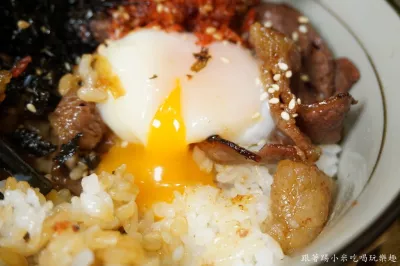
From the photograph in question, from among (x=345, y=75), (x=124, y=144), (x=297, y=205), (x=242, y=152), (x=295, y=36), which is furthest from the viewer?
(x=295, y=36)

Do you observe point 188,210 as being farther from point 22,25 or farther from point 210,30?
point 22,25

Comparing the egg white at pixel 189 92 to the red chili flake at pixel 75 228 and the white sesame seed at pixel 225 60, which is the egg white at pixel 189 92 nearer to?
the white sesame seed at pixel 225 60

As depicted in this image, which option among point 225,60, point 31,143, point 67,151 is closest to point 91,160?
point 67,151

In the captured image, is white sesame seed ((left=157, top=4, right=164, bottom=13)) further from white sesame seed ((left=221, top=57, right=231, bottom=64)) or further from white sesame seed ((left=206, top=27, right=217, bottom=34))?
white sesame seed ((left=221, top=57, right=231, bottom=64))

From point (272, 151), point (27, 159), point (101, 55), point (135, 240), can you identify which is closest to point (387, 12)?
point (272, 151)

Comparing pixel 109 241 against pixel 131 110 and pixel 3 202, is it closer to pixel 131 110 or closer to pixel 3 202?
pixel 3 202

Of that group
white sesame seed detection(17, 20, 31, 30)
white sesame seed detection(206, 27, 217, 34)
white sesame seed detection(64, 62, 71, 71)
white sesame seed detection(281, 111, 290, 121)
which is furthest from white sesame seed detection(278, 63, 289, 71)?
white sesame seed detection(17, 20, 31, 30)

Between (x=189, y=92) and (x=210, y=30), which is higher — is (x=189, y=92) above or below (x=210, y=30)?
below
